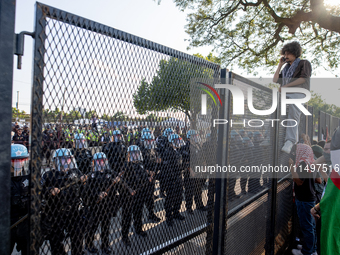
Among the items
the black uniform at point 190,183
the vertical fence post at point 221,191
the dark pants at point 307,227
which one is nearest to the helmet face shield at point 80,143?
the black uniform at point 190,183

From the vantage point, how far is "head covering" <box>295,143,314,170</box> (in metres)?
3.45

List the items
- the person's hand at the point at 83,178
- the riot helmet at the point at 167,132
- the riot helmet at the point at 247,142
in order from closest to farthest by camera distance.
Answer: the person's hand at the point at 83,178, the riot helmet at the point at 167,132, the riot helmet at the point at 247,142

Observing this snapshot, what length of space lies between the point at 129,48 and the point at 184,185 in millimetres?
1229

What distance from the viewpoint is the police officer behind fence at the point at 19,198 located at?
9.20 feet

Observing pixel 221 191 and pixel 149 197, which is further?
pixel 221 191

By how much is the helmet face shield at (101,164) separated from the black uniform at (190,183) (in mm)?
730

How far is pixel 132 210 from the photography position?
5.11ft

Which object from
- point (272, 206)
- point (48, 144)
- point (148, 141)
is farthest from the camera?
point (272, 206)

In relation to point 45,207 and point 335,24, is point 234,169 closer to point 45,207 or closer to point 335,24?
point 45,207

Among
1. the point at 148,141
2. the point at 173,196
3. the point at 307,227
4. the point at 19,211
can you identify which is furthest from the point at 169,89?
the point at 307,227

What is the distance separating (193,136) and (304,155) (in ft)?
7.75

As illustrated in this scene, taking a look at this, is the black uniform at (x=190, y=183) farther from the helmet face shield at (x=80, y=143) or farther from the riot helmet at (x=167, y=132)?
the helmet face shield at (x=80, y=143)

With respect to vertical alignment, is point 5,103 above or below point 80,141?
above

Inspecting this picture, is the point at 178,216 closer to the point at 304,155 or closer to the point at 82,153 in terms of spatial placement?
the point at 82,153
